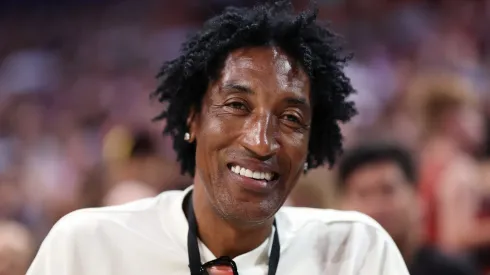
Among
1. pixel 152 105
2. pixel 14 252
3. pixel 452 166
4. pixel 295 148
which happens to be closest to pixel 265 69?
pixel 295 148

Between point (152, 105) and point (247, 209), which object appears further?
point (152, 105)

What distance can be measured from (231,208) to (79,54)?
3.68 m

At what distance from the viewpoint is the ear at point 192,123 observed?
1.93 metres

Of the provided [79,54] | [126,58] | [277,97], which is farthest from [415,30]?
[277,97]

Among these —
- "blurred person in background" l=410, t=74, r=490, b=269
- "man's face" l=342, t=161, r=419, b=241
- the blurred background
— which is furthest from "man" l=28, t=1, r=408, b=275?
"blurred person in background" l=410, t=74, r=490, b=269

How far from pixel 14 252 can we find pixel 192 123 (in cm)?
123

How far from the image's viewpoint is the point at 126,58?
5094 millimetres

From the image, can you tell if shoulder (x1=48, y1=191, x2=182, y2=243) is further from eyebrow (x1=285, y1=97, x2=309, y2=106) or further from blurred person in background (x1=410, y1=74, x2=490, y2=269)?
blurred person in background (x1=410, y1=74, x2=490, y2=269)

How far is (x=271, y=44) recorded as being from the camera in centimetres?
183

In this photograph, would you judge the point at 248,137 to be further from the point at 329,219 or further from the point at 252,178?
the point at 329,219

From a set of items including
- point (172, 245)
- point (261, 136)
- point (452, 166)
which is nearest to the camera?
point (261, 136)

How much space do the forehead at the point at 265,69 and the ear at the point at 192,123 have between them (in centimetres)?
17

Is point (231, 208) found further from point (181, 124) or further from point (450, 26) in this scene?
point (450, 26)

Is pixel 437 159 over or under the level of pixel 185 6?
under
